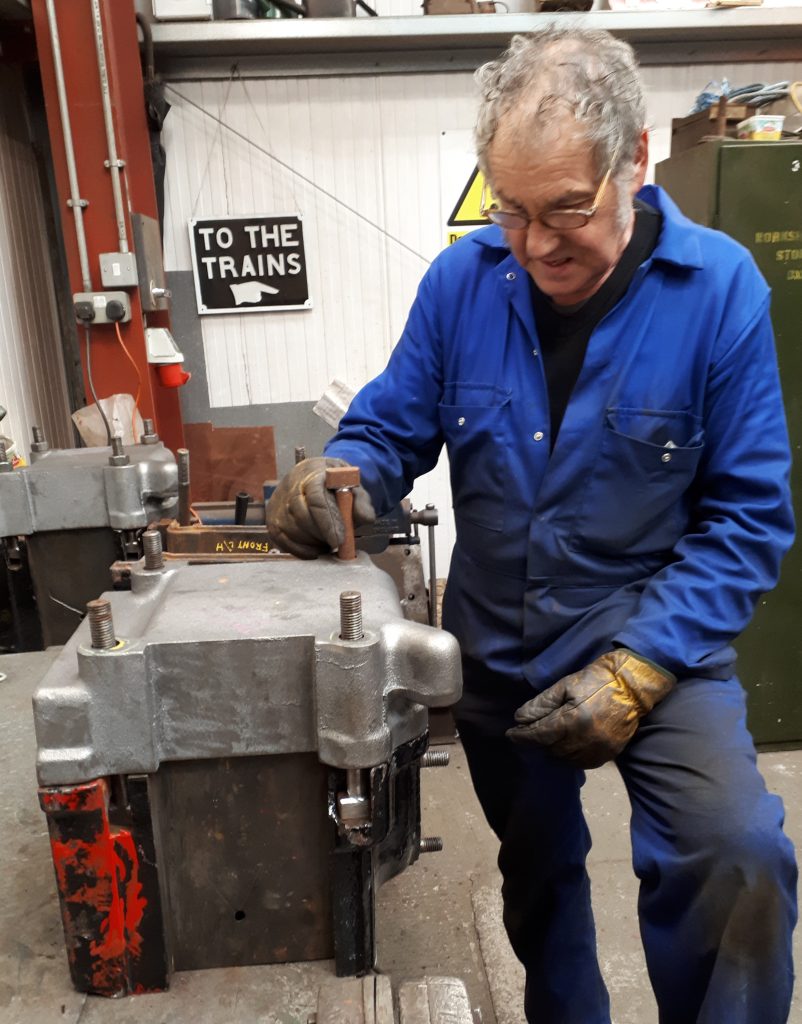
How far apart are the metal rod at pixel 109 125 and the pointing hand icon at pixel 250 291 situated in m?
0.63

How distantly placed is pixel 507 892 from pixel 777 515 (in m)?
0.81

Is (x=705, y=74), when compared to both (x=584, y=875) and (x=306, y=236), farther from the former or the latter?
(x=584, y=875)

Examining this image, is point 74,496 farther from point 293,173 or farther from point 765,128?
point 293,173

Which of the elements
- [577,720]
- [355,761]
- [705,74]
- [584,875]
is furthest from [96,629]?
[705,74]

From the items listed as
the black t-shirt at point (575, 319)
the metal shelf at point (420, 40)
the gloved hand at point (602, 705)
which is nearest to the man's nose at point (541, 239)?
the black t-shirt at point (575, 319)

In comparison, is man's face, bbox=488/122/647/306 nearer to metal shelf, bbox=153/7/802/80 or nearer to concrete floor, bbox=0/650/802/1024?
concrete floor, bbox=0/650/802/1024

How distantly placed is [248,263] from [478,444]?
6.83 feet

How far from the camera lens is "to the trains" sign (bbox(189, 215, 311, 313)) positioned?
2934mm

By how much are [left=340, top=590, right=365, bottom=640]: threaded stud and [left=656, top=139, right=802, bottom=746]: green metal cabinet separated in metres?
1.81

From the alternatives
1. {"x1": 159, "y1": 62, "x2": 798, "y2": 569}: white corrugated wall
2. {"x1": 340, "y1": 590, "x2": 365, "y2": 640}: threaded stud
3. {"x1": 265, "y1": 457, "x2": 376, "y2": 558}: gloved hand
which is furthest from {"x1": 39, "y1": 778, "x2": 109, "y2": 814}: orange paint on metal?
{"x1": 159, "y1": 62, "x2": 798, "y2": 569}: white corrugated wall

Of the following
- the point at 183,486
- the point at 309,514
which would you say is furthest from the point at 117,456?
the point at 309,514

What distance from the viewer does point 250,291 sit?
9.84 ft

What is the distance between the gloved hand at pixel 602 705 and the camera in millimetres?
939

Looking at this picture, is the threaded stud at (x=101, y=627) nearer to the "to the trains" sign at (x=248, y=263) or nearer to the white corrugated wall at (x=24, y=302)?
the white corrugated wall at (x=24, y=302)
